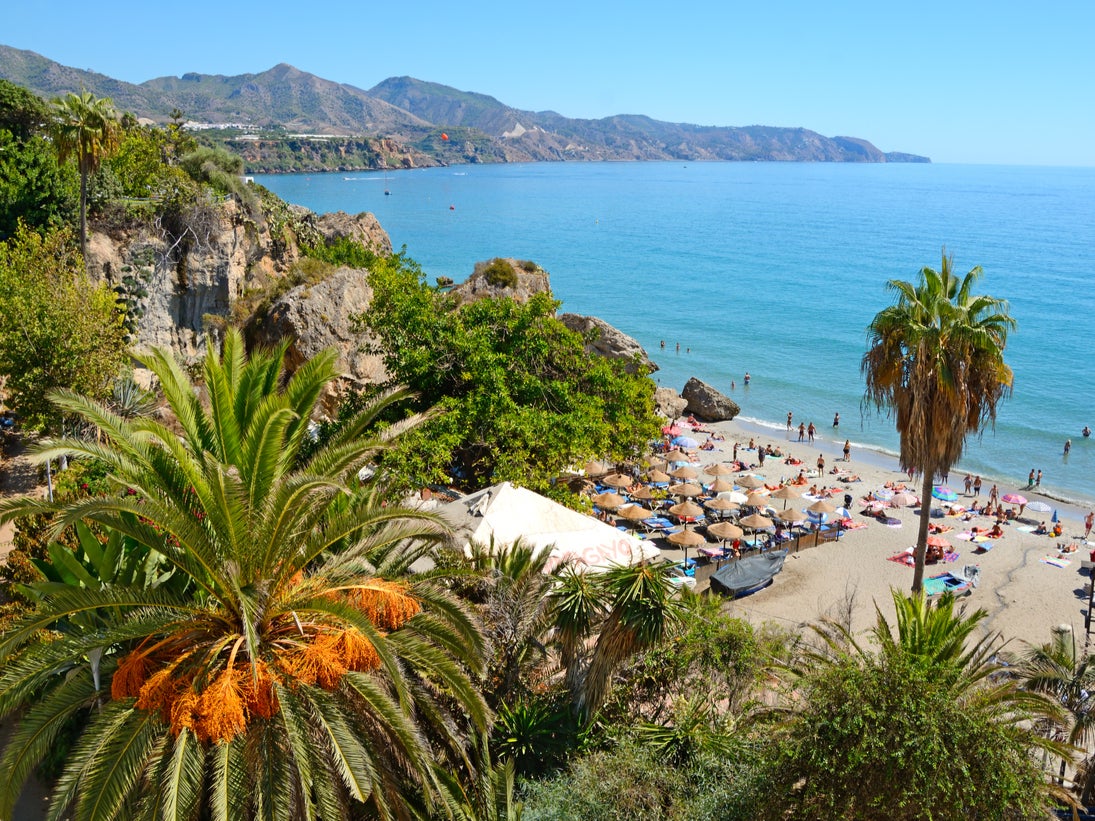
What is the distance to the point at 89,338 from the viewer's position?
16.7 metres

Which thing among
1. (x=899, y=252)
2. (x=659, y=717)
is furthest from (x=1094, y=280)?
(x=659, y=717)

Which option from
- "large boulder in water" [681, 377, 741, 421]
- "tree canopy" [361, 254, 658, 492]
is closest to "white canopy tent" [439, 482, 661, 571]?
"tree canopy" [361, 254, 658, 492]

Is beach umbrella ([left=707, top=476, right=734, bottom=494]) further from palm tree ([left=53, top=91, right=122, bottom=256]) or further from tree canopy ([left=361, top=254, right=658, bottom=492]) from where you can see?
palm tree ([left=53, top=91, right=122, bottom=256])

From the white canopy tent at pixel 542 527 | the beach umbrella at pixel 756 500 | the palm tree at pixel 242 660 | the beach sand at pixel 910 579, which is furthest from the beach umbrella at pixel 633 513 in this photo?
the palm tree at pixel 242 660

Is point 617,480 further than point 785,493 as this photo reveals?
No

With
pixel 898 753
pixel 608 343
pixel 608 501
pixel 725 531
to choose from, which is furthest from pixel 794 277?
pixel 898 753

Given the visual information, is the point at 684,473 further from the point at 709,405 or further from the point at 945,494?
the point at 709,405

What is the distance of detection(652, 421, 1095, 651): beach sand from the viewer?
733 inches

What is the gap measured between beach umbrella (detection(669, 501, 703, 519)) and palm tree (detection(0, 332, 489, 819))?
15.5 meters

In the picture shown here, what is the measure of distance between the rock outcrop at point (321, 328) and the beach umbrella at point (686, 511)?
872cm

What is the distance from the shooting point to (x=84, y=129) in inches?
795

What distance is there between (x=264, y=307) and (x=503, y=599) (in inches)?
705

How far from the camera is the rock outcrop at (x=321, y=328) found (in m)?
21.2

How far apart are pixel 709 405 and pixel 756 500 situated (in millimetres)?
17720
